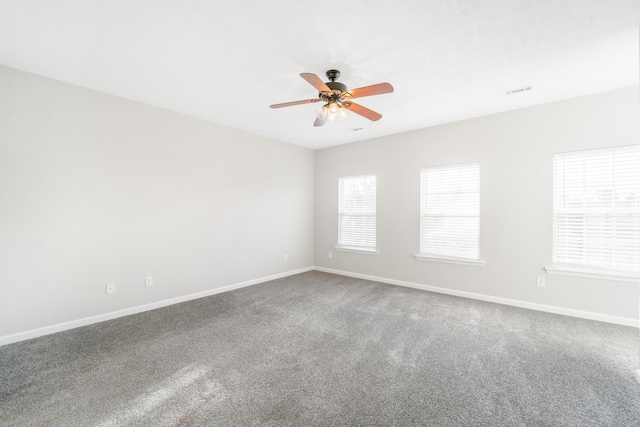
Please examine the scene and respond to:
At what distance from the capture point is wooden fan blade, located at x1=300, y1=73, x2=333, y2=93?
6.70 feet

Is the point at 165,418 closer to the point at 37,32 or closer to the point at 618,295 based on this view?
the point at 37,32

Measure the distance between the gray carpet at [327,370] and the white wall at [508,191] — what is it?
44 centimetres

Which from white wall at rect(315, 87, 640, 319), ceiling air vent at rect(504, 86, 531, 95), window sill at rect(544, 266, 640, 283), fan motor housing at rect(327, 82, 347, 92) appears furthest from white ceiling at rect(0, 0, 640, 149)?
window sill at rect(544, 266, 640, 283)

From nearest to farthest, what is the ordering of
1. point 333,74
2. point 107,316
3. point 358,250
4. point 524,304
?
point 333,74 < point 107,316 < point 524,304 < point 358,250

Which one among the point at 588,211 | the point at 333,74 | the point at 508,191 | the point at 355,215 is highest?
the point at 333,74

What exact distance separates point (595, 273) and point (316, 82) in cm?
380

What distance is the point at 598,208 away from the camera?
10.2 feet

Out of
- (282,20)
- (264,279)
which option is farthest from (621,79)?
(264,279)

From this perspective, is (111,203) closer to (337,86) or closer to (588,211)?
(337,86)

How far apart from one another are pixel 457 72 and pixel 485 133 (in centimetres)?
156

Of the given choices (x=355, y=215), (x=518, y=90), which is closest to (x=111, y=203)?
(x=355, y=215)

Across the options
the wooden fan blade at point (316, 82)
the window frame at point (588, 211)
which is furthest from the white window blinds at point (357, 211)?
the wooden fan blade at point (316, 82)

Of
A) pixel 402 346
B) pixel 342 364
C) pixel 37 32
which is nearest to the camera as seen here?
pixel 37 32

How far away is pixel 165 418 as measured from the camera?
5.28ft
